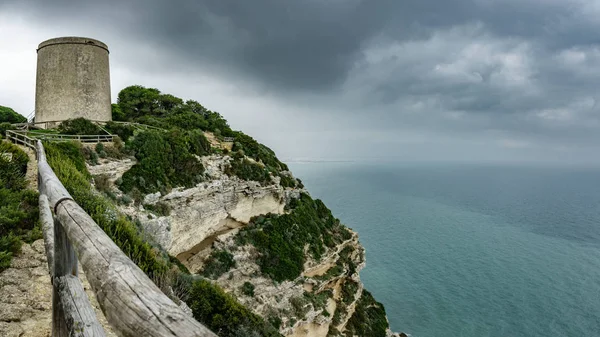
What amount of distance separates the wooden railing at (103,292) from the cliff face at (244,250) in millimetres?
16469

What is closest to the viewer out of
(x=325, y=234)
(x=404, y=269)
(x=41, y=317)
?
(x=41, y=317)

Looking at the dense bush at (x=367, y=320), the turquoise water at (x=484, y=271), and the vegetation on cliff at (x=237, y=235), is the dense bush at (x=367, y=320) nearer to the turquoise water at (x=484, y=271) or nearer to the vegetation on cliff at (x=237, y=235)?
the vegetation on cliff at (x=237, y=235)

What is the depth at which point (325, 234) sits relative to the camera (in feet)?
108

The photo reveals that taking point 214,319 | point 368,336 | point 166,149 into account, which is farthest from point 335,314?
point 214,319

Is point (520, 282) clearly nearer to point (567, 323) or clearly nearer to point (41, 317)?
point (567, 323)

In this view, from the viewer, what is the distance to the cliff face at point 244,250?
21.1 metres

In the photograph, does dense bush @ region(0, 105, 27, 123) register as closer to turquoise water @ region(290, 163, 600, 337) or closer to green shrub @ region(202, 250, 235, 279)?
green shrub @ region(202, 250, 235, 279)

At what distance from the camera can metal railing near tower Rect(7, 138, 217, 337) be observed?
4.78 ft

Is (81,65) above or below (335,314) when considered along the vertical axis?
above

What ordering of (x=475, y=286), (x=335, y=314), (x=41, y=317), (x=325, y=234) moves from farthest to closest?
(x=475, y=286)
(x=325, y=234)
(x=335, y=314)
(x=41, y=317)

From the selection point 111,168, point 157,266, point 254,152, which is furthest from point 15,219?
point 254,152

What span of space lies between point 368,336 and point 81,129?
2974cm

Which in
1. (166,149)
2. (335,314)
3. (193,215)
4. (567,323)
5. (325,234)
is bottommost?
(567,323)

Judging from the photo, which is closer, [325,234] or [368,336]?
[368,336]
